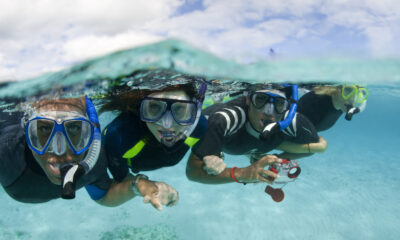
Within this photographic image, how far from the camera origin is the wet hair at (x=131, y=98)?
4.58 meters

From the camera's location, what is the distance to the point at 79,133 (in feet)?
11.6

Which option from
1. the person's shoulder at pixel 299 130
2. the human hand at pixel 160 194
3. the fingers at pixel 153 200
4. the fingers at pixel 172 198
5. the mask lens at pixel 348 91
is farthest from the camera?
the mask lens at pixel 348 91

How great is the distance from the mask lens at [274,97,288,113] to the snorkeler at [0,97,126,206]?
3979mm

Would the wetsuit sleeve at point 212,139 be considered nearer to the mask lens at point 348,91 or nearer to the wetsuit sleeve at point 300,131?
the wetsuit sleeve at point 300,131

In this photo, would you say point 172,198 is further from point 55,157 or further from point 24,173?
point 24,173

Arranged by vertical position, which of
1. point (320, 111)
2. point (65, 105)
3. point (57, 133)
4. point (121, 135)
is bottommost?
point (320, 111)

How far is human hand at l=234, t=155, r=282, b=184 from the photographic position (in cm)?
373

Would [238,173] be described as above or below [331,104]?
above

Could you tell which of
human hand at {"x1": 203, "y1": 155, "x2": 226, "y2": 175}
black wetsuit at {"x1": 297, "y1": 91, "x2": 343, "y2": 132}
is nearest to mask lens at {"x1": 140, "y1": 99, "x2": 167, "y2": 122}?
human hand at {"x1": 203, "y1": 155, "x2": 226, "y2": 175}

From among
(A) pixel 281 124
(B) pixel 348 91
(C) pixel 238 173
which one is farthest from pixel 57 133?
(B) pixel 348 91

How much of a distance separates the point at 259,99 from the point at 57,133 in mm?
4277

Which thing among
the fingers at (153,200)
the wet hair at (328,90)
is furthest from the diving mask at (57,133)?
the wet hair at (328,90)

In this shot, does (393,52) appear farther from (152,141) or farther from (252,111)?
(152,141)

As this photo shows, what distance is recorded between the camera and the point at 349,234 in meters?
8.80
